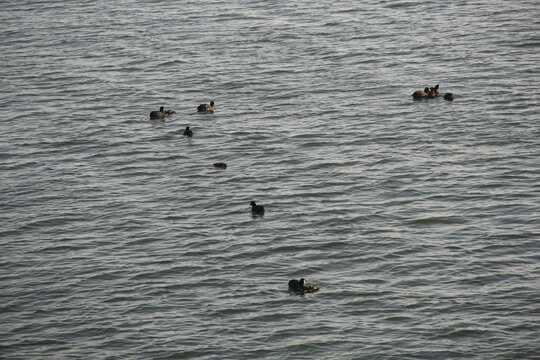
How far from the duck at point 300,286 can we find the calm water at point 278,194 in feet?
0.66

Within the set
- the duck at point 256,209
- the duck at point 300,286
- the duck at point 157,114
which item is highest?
the duck at point 157,114

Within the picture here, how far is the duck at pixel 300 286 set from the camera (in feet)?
60.8

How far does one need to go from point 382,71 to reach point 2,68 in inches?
777

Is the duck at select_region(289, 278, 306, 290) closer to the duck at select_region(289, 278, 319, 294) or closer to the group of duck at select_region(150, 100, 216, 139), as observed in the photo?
the duck at select_region(289, 278, 319, 294)

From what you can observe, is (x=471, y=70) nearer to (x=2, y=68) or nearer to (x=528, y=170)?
(x=528, y=170)

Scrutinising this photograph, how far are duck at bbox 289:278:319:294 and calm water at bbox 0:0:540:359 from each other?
20cm

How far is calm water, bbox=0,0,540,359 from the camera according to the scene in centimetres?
1772

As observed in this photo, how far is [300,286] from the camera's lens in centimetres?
1855

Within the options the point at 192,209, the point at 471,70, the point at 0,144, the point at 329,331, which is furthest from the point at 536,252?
the point at 0,144

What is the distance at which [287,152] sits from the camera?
90.1ft

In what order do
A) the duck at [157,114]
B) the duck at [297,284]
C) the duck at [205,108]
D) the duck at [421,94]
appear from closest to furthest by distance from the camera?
the duck at [297,284]
the duck at [157,114]
the duck at [421,94]
the duck at [205,108]

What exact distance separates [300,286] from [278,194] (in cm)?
613

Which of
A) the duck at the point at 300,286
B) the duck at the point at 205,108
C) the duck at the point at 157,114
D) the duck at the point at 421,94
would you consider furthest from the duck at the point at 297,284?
the duck at the point at 421,94

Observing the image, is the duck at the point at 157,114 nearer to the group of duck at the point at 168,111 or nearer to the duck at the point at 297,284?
the group of duck at the point at 168,111
